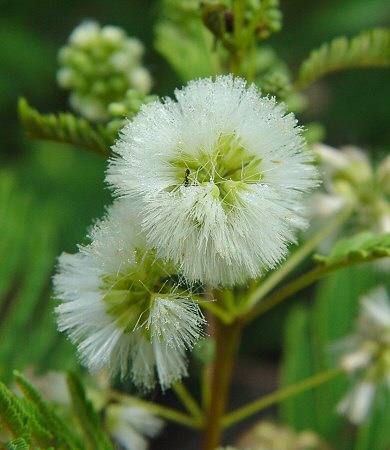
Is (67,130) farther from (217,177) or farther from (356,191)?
(356,191)

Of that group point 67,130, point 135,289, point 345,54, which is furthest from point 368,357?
point 67,130

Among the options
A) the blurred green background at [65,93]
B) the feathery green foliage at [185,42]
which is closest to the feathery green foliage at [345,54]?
the feathery green foliage at [185,42]

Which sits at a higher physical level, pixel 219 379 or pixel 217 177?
pixel 217 177

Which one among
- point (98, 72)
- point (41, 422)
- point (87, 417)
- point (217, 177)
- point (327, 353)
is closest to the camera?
point (217, 177)

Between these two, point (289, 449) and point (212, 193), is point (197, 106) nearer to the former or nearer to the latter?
point (212, 193)

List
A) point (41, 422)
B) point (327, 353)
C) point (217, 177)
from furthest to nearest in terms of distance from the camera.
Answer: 1. point (327, 353)
2. point (41, 422)
3. point (217, 177)

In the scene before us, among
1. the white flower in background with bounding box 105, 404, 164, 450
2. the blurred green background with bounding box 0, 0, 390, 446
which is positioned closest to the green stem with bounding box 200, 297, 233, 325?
the white flower in background with bounding box 105, 404, 164, 450

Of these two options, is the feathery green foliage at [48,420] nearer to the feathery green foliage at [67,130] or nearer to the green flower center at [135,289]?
the green flower center at [135,289]

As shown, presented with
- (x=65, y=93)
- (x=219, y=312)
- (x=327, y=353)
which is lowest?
(x=219, y=312)
